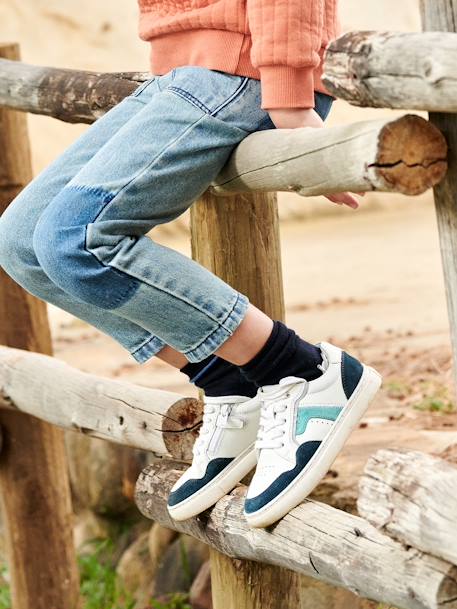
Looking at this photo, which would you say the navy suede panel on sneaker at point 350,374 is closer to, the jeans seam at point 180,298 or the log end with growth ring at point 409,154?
the jeans seam at point 180,298

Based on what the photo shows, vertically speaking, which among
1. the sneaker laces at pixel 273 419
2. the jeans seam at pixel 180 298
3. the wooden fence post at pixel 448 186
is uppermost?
the wooden fence post at pixel 448 186

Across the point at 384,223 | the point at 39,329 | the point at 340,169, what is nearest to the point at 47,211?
the point at 340,169

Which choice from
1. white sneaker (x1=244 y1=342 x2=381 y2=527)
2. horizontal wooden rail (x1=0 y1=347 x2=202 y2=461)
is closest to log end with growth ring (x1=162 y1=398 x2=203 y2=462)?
horizontal wooden rail (x1=0 y1=347 x2=202 y2=461)

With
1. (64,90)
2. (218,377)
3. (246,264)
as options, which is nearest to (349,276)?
(64,90)

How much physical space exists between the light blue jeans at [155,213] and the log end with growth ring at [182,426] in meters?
0.35

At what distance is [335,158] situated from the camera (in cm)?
178

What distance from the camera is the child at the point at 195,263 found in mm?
2031

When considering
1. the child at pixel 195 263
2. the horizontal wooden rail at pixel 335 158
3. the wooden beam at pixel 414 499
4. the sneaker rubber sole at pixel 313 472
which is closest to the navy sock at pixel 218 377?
the child at pixel 195 263

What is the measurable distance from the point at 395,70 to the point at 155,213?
0.63 m

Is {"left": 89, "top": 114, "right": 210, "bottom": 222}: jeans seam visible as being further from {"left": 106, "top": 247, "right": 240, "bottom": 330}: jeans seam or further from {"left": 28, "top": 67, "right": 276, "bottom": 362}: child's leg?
{"left": 106, "top": 247, "right": 240, "bottom": 330}: jeans seam

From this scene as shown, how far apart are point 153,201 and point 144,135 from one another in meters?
0.12

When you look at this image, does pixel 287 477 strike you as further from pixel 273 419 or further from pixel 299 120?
pixel 299 120

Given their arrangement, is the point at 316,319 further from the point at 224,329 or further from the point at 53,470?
the point at 224,329

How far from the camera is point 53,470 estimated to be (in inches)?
142
